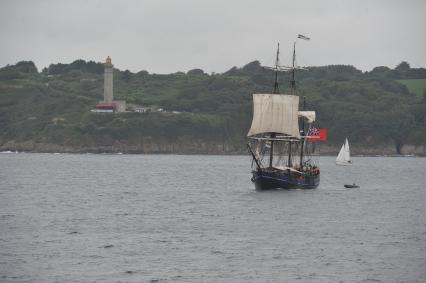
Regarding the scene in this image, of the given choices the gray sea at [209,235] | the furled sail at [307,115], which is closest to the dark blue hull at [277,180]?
the gray sea at [209,235]

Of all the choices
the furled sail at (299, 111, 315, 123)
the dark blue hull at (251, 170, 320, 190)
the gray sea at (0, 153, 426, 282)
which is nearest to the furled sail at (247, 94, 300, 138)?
the furled sail at (299, 111, 315, 123)

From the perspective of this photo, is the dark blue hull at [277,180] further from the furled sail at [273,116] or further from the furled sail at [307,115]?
the furled sail at [307,115]

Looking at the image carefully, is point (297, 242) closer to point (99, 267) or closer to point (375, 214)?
point (99, 267)

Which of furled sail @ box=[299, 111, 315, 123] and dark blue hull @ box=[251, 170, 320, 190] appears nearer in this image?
dark blue hull @ box=[251, 170, 320, 190]

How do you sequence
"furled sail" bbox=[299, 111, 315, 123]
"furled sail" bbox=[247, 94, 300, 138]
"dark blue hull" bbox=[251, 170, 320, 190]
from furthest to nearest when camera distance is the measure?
"furled sail" bbox=[299, 111, 315, 123] < "furled sail" bbox=[247, 94, 300, 138] < "dark blue hull" bbox=[251, 170, 320, 190]

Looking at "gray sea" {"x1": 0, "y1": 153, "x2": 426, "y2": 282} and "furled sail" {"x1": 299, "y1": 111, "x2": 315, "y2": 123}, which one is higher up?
"furled sail" {"x1": 299, "y1": 111, "x2": 315, "y2": 123}

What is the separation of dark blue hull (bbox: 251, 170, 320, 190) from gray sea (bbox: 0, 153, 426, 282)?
1402 millimetres

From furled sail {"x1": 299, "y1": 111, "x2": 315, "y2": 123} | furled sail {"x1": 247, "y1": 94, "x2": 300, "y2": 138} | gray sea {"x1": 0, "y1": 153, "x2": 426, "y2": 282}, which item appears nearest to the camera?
gray sea {"x1": 0, "y1": 153, "x2": 426, "y2": 282}

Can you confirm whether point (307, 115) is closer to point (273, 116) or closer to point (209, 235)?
point (273, 116)

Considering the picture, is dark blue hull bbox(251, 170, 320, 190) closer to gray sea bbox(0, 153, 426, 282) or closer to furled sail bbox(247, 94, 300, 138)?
gray sea bbox(0, 153, 426, 282)

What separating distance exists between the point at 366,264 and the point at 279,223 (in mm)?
17916

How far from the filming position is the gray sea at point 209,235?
155ft

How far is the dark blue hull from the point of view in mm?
97125

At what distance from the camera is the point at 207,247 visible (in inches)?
2151
